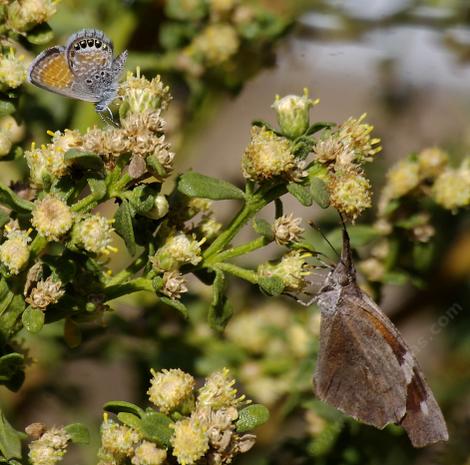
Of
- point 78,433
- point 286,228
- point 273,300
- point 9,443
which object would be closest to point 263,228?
point 286,228

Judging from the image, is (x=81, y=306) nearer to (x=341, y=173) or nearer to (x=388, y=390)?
(x=341, y=173)

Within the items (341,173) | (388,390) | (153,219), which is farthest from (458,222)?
(153,219)

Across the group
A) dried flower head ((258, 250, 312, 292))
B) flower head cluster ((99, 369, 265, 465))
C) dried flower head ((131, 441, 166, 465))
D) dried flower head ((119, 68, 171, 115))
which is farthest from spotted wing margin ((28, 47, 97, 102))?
dried flower head ((131, 441, 166, 465))

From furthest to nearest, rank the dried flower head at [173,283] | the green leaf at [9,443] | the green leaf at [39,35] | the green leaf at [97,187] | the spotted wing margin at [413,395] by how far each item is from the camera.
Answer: the spotted wing margin at [413,395] < the green leaf at [39,35] < the dried flower head at [173,283] < the green leaf at [97,187] < the green leaf at [9,443]

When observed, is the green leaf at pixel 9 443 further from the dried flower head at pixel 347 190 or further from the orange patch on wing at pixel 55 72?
the dried flower head at pixel 347 190

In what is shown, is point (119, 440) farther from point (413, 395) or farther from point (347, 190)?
point (413, 395)

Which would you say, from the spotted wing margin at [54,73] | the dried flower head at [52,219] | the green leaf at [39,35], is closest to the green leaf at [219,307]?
the dried flower head at [52,219]

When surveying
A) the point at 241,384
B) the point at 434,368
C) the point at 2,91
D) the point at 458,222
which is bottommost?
the point at 434,368
